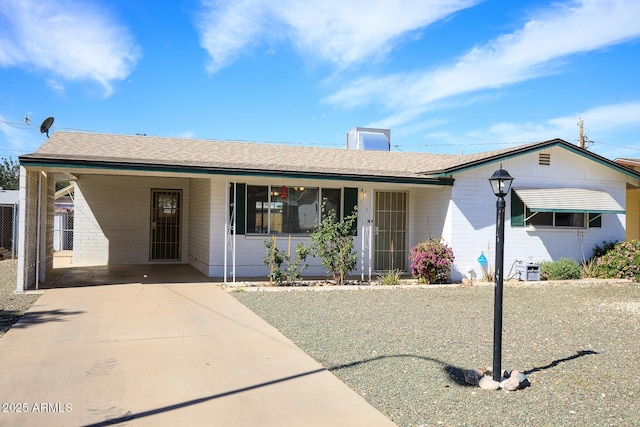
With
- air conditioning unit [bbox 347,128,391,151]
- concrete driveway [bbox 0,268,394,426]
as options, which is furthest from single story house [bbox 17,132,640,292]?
concrete driveway [bbox 0,268,394,426]

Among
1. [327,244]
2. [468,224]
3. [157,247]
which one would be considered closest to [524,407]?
[327,244]

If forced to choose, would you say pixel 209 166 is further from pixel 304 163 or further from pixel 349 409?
pixel 349 409

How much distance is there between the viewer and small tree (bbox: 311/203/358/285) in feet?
40.6

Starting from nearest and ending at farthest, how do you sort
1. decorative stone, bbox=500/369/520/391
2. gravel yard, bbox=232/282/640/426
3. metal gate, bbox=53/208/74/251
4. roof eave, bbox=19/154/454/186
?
gravel yard, bbox=232/282/640/426, decorative stone, bbox=500/369/520/391, roof eave, bbox=19/154/454/186, metal gate, bbox=53/208/74/251

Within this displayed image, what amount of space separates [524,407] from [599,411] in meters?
0.62

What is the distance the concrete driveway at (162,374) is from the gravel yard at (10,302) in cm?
21

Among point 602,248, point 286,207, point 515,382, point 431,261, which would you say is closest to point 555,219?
point 602,248

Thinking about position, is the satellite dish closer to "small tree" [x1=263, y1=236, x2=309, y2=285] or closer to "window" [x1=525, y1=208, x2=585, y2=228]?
"small tree" [x1=263, y1=236, x2=309, y2=285]

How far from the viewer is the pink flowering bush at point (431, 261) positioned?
42.5ft

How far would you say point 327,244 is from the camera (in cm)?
1257

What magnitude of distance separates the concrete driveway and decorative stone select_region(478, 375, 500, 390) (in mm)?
1287

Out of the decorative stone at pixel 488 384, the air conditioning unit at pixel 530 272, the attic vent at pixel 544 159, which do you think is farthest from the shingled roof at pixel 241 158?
the decorative stone at pixel 488 384

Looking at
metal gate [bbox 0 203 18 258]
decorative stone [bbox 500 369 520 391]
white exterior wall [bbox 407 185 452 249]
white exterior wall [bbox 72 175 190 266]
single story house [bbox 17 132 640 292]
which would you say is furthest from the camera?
metal gate [bbox 0 203 18 258]

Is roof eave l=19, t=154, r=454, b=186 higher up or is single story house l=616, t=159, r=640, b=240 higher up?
roof eave l=19, t=154, r=454, b=186
